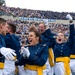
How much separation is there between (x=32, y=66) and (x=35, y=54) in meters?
0.25

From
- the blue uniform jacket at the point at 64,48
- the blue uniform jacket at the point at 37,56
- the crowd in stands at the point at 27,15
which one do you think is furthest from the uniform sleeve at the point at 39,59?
the crowd in stands at the point at 27,15

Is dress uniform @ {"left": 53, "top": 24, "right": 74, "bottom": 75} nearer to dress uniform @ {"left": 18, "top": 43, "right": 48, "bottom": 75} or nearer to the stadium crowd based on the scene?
the stadium crowd

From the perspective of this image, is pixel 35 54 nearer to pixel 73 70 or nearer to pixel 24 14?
pixel 73 70

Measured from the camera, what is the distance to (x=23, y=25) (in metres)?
36.0

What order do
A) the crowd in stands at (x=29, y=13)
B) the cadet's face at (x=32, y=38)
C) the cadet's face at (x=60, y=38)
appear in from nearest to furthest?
1. the cadet's face at (x=32, y=38)
2. the cadet's face at (x=60, y=38)
3. the crowd in stands at (x=29, y=13)

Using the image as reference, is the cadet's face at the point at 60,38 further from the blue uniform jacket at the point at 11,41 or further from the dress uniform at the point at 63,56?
the blue uniform jacket at the point at 11,41

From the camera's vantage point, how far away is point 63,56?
263 inches

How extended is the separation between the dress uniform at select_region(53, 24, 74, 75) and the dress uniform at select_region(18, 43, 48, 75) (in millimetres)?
1479

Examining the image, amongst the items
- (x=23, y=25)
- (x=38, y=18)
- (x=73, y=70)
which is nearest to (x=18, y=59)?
(x=73, y=70)

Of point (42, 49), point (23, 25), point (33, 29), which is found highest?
point (33, 29)

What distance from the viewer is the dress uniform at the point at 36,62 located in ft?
16.1

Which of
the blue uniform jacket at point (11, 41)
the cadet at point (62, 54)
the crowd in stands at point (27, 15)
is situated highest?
the blue uniform jacket at point (11, 41)

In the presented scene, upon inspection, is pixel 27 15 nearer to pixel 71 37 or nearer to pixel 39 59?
pixel 71 37

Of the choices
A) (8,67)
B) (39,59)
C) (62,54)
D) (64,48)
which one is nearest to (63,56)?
(62,54)
